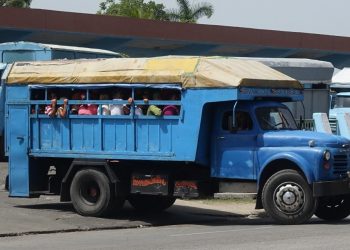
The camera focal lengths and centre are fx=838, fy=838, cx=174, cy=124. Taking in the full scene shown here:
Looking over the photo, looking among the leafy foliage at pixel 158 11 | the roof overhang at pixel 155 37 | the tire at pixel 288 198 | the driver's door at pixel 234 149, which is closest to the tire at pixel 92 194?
the driver's door at pixel 234 149

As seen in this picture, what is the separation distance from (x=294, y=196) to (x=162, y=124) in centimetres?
281

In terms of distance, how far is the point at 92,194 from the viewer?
16.5 m

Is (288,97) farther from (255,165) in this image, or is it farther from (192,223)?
(192,223)

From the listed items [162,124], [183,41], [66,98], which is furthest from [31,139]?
[183,41]

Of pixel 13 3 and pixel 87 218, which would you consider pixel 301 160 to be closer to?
pixel 87 218

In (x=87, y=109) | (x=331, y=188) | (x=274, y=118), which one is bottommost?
(x=331, y=188)

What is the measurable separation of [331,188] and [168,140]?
3116mm

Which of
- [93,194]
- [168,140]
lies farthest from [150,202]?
[168,140]

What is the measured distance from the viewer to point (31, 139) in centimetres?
1703

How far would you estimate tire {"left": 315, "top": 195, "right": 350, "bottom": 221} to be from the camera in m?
15.8

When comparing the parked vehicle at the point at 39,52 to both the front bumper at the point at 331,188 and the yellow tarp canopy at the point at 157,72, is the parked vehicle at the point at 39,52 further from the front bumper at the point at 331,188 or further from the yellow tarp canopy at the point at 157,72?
the front bumper at the point at 331,188

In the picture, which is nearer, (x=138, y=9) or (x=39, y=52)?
(x=39, y=52)

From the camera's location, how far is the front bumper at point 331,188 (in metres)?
14.5

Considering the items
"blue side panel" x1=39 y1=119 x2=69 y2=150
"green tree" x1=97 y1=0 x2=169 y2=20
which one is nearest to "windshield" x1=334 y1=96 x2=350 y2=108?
"blue side panel" x1=39 y1=119 x2=69 y2=150
